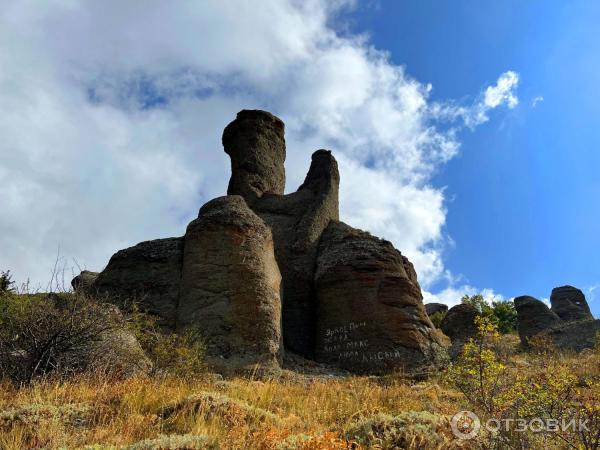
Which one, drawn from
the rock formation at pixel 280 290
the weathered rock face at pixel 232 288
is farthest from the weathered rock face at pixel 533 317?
the weathered rock face at pixel 232 288

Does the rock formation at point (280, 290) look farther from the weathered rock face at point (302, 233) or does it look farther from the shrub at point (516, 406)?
the shrub at point (516, 406)

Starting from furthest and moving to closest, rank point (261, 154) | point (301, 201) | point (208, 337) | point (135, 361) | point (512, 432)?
point (261, 154), point (301, 201), point (208, 337), point (135, 361), point (512, 432)

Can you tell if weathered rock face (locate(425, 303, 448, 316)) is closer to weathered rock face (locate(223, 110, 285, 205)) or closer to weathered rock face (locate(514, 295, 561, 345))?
weathered rock face (locate(514, 295, 561, 345))

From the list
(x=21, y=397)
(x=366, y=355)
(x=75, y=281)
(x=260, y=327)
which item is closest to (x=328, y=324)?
(x=366, y=355)

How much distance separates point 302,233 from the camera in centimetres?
2038

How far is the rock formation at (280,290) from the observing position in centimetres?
1459

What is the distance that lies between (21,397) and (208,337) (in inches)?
279

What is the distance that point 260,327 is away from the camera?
14406 millimetres

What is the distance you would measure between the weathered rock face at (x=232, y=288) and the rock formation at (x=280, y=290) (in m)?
0.03

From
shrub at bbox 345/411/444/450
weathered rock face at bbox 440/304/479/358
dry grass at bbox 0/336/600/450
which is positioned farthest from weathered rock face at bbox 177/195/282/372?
weathered rock face at bbox 440/304/479/358

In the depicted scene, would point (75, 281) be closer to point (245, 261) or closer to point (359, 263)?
point (245, 261)

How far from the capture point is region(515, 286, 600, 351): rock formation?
81.3 feet

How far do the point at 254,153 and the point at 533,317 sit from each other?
2014 cm

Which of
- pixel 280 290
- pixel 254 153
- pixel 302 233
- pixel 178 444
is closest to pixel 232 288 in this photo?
pixel 280 290
